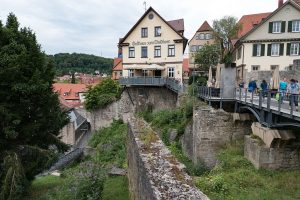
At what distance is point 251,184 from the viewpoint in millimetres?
10266

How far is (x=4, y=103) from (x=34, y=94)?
135 cm

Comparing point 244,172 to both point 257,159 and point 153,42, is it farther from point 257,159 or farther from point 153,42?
point 153,42

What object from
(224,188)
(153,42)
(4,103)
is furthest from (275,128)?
(153,42)

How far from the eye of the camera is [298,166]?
37.1 ft

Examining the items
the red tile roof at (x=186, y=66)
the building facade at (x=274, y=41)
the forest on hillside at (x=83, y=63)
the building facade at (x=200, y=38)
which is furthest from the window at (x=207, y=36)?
the forest on hillside at (x=83, y=63)

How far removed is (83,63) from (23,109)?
14009cm

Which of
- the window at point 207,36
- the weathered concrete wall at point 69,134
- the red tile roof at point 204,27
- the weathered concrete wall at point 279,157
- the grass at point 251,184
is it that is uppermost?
the red tile roof at point 204,27

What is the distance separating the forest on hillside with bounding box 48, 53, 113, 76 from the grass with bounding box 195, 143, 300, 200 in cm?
13400

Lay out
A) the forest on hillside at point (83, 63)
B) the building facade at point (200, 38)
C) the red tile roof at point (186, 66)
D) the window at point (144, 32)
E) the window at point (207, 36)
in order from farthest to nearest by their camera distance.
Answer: the forest on hillside at point (83, 63)
the building facade at point (200, 38)
the window at point (207, 36)
the red tile roof at point (186, 66)
the window at point (144, 32)

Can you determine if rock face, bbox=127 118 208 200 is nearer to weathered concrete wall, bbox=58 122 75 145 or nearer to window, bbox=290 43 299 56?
weathered concrete wall, bbox=58 122 75 145

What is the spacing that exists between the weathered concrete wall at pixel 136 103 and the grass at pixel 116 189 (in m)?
15.7

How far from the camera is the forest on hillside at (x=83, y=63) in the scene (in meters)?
144

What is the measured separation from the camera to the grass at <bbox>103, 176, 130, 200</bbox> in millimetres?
10456

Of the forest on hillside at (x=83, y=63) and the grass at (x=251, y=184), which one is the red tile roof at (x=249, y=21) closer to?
the grass at (x=251, y=184)
